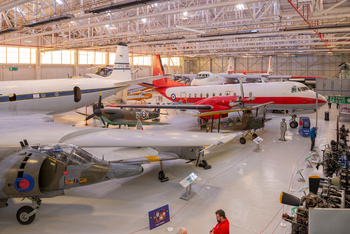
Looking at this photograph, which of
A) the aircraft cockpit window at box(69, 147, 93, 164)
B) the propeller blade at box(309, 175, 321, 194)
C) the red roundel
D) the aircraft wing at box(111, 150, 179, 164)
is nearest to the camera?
the red roundel

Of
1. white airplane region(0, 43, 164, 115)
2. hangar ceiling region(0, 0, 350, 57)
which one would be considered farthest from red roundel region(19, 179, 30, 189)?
hangar ceiling region(0, 0, 350, 57)

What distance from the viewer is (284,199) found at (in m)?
5.62

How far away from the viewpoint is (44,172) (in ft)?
24.4

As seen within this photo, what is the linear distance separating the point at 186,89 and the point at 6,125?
15624 mm

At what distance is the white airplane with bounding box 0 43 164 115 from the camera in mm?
12312

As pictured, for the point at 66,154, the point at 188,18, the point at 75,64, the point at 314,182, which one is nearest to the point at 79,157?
the point at 66,154

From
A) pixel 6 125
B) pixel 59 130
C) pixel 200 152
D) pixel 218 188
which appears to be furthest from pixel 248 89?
pixel 6 125

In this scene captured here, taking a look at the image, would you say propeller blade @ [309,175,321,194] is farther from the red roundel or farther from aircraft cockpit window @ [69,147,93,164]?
the red roundel

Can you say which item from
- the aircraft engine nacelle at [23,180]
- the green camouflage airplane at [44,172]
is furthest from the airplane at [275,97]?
the aircraft engine nacelle at [23,180]

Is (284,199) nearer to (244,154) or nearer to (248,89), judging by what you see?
(244,154)

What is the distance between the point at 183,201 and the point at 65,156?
12.6ft

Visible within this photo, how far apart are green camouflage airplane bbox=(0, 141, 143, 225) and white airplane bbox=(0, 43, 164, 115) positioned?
208 inches

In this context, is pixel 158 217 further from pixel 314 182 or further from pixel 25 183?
pixel 314 182

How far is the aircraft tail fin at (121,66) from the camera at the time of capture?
1741 centimetres
